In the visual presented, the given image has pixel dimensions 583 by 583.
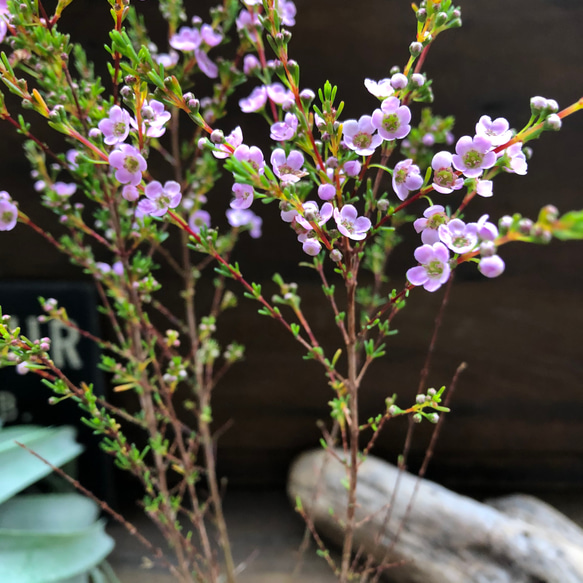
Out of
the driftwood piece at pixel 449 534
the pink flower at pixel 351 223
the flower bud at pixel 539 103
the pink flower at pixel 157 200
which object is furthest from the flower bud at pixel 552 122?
the driftwood piece at pixel 449 534

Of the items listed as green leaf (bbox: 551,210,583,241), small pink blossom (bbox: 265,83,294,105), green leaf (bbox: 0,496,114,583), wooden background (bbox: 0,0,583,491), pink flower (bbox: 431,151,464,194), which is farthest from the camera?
wooden background (bbox: 0,0,583,491)

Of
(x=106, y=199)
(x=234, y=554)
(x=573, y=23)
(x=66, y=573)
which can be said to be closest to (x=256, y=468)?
(x=234, y=554)

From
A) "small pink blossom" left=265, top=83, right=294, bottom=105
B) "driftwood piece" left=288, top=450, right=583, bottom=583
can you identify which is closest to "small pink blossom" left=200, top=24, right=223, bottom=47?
"small pink blossom" left=265, top=83, right=294, bottom=105

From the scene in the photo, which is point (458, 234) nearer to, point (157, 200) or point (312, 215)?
point (312, 215)

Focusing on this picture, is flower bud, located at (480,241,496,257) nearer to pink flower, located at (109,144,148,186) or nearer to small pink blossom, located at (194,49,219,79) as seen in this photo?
→ pink flower, located at (109,144,148,186)

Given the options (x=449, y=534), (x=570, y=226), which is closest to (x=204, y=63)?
(x=570, y=226)

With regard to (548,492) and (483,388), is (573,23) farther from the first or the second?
(548,492)
